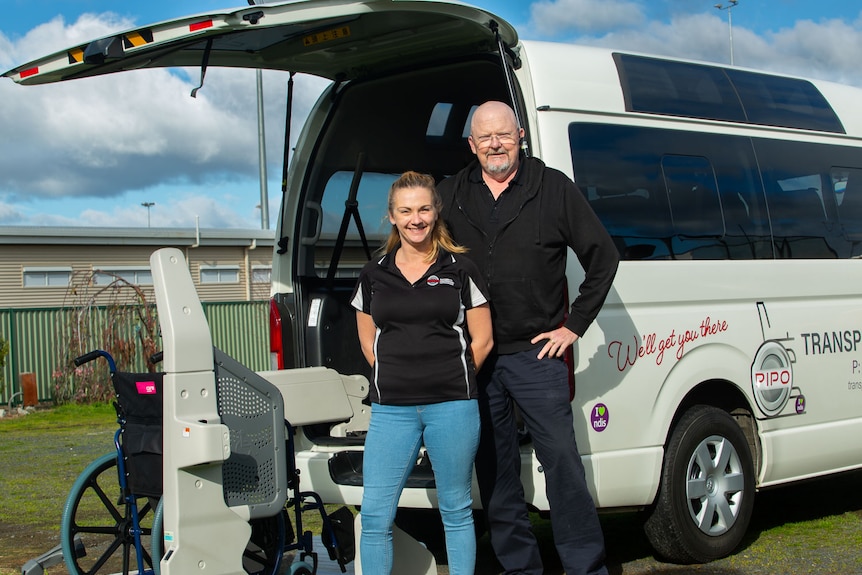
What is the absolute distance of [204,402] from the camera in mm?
4055

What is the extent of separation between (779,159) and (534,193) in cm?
210

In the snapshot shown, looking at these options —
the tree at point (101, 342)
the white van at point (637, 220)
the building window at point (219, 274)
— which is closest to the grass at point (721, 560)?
the white van at point (637, 220)

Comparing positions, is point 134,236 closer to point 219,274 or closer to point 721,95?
point 219,274

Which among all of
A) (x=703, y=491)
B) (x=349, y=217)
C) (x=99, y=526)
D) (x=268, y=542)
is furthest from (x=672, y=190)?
(x=99, y=526)

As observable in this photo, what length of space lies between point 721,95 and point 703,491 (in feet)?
7.05

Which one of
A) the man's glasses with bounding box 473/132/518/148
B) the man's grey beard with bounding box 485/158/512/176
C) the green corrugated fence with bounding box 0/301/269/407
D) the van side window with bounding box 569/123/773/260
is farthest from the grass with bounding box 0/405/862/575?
the green corrugated fence with bounding box 0/301/269/407

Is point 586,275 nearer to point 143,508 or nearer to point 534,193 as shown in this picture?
point 534,193

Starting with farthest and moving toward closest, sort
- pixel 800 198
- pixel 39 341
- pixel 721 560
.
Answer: pixel 39 341 < pixel 800 198 < pixel 721 560

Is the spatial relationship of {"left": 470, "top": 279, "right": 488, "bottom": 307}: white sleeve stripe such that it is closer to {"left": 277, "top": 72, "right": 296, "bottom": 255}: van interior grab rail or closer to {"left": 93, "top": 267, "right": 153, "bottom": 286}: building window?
{"left": 277, "top": 72, "right": 296, "bottom": 255}: van interior grab rail

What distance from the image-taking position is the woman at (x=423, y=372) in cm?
414

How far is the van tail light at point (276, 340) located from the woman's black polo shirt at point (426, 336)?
1.85m

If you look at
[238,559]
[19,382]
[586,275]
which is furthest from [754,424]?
[19,382]

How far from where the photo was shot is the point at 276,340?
6.02 m

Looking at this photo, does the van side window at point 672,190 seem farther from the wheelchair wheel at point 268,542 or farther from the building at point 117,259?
the building at point 117,259
